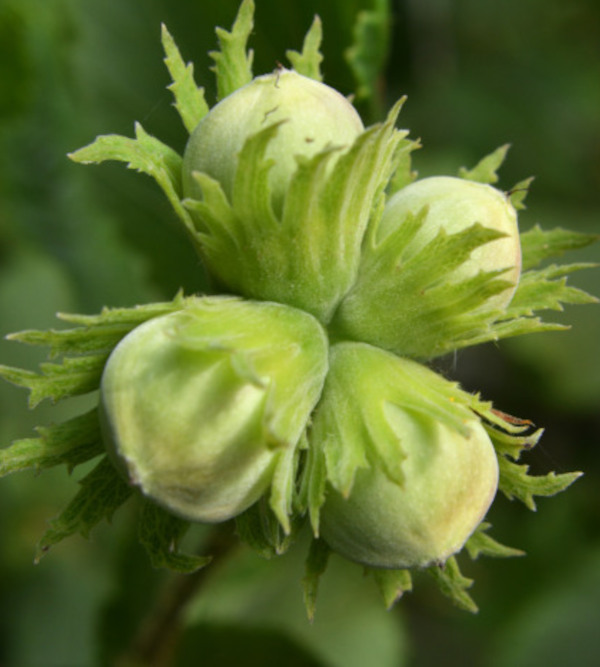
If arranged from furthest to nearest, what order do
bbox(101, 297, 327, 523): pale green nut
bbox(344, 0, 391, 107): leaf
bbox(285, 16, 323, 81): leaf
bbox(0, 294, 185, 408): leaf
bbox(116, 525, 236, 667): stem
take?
bbox(344, 0, 391, 107): leaf
bbox(116, 525, 236, 667): stem
bbox(285, 16, 323, 81): leaf
bbox(0, 294, 185, 408): leaf
bbox(101, 297, 327, 523): pale green nut

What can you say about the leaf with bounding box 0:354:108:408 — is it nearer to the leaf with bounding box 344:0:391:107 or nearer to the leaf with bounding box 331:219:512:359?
the leaf with bounding box 331:219:512:359

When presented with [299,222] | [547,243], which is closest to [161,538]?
[299,222]

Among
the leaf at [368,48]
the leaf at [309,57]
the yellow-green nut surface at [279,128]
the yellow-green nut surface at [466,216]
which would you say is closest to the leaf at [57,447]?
the yellow-green nut surface at [279,128]

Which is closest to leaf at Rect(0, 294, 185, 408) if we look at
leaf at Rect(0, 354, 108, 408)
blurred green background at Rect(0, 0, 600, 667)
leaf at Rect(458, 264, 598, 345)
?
leaf at Rect(0, 354, 108, 408)

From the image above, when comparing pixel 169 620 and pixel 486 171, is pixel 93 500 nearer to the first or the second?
pixel 169 620

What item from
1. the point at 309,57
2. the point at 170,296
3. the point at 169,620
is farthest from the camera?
the point at 170,296

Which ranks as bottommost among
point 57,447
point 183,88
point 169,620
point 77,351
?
point 169,620

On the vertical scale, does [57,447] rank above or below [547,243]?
below
